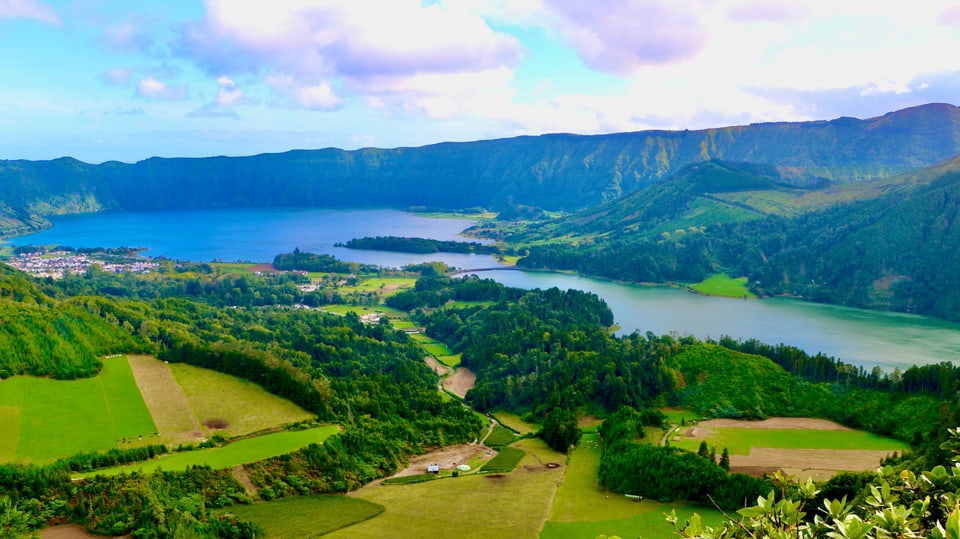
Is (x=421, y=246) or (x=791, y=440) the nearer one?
(x=791, y=440)

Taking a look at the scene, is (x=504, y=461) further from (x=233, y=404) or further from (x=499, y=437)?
(x=233, y=404)

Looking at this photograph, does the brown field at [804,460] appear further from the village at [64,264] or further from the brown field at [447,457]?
the village at [64,264]

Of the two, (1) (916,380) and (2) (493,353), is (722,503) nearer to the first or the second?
(1) (916,380)

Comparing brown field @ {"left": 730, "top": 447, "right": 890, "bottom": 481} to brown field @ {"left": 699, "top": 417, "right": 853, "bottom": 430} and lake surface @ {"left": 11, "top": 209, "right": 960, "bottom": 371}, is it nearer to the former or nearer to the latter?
brown field @ {"left": 699, "top": 417, "right": 853, "bottom": 430}

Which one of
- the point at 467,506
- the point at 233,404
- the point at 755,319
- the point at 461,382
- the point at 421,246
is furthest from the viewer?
the point at 421,246

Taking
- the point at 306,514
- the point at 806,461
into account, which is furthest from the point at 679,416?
the point at 306,514

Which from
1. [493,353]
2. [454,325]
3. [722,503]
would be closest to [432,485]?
[722,503]
